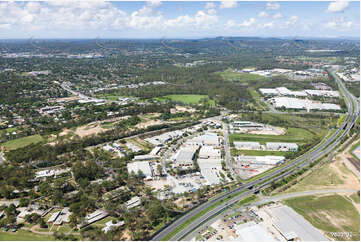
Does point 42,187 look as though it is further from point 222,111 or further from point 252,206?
point 222,111

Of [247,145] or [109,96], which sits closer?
[247,145]

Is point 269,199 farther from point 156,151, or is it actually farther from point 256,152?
point 156,151

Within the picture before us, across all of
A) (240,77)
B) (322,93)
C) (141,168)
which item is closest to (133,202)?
(141,168)

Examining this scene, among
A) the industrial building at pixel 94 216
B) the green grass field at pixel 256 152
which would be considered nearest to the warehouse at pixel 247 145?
the green grass field at pixel 256 152

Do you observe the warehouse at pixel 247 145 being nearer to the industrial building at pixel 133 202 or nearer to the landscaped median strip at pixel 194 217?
the landscaped median strip at pixel 194 217

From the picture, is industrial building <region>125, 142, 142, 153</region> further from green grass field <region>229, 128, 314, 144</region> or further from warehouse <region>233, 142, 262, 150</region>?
green grass field <region>229, 128, 314, 144</region>

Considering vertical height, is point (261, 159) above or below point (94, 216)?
above

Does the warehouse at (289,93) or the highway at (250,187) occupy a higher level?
the warehouse at (289,93)
